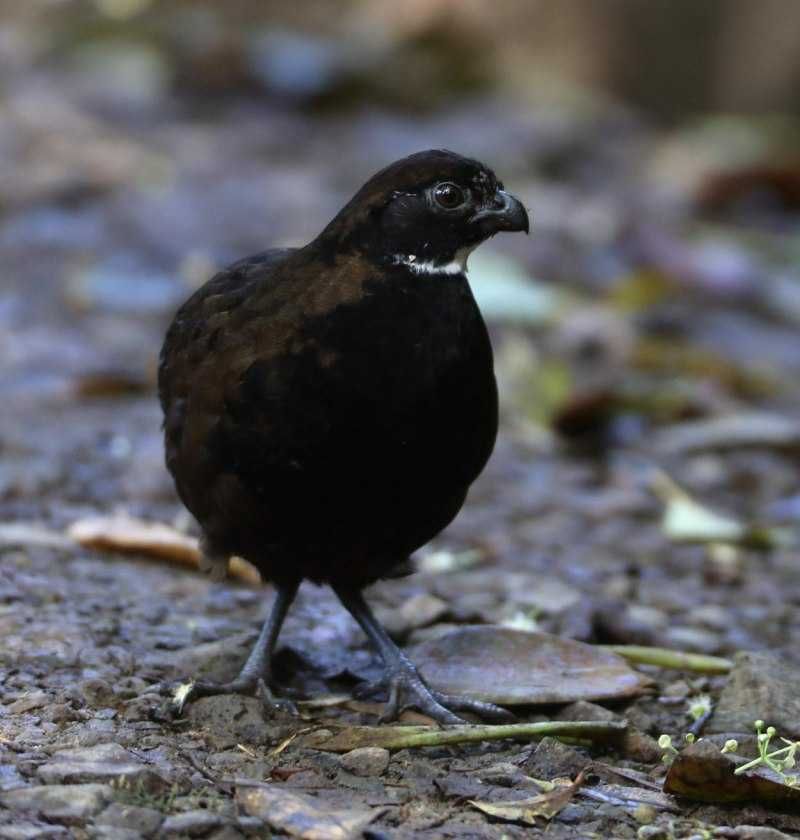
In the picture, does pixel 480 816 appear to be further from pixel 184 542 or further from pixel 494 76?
pixel 494 76

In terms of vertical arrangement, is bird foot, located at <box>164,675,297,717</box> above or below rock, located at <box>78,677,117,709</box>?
below

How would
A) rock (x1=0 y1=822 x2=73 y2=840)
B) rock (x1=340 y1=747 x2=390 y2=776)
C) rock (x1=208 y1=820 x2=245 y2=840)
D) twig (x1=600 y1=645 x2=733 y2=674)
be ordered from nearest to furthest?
rock (x1=0 y1=822 x2=73 y2=840) < rock (x1=208 y1=820 x2=245 y2=840) < rock (x1=340 y1=747 x2=390 y2=776) < twig (x1=600 y1=645 x2=733 y2=674)

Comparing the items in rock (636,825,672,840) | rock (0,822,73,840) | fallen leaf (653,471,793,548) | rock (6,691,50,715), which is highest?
fallen leaf (653,471,793,548)

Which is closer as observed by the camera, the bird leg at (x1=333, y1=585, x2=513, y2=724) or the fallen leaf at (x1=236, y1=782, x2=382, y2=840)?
the fallen leaf at (x1=236, y1=782, x2=382, y2=840)

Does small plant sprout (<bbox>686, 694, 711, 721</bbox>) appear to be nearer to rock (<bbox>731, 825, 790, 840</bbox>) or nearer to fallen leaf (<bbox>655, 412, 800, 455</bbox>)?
rock (<bbox>731, 825, 790, 840</bbox>)

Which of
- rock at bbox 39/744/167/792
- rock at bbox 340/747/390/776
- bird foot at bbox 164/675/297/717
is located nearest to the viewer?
rock at bbox 39/744/167/792

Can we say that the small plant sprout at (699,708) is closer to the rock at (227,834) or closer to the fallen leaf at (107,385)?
the rock at (227,834)

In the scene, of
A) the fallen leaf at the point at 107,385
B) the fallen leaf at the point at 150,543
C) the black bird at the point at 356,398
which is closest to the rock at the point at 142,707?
the black bird at the point at 356,398

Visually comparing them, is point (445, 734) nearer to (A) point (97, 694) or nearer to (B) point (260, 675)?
(B) point (260, 675)

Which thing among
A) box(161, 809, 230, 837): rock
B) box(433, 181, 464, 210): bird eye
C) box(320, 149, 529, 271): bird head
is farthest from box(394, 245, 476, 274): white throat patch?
box(161, 809, 230, 837): rock
